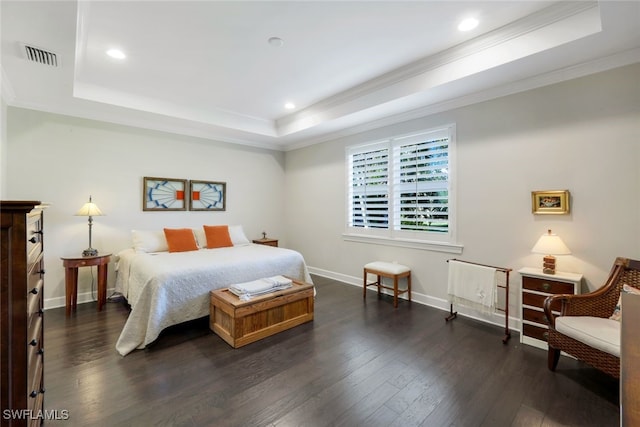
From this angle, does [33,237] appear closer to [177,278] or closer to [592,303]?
[177,278]

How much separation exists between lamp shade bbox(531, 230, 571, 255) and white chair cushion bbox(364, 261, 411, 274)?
5.09 ft

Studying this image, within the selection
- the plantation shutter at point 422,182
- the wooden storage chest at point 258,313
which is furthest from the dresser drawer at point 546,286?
the wooden storage chest at point 258,313

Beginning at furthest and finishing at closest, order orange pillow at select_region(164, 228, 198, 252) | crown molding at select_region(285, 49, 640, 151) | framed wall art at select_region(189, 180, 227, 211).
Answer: framed wall art at select_region(189, 180, 227, 211), orange pillow at select_region(164, 228, 198, 252), crown molding at select_region(285, 49, 640, 151)

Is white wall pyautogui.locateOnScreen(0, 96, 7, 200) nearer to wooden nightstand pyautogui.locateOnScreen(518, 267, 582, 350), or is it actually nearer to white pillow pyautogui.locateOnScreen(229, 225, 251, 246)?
white pillow pyautogui.locateOnScreen(229, 225, 251, 246)

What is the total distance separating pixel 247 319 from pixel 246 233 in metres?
2.93

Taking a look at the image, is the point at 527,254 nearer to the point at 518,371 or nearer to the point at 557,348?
the point at 557,348

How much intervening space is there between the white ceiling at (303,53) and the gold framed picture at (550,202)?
1.10m

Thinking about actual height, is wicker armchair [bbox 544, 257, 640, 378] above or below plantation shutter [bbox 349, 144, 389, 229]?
below

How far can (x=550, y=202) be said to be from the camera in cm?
278

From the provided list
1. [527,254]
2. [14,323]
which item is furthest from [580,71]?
[14,323]

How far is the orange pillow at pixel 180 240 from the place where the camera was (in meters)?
3.97

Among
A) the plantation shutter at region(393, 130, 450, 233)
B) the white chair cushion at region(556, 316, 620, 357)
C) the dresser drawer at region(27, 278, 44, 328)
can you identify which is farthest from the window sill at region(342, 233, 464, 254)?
the dresser drawer at region(27, 278, 44, 328)

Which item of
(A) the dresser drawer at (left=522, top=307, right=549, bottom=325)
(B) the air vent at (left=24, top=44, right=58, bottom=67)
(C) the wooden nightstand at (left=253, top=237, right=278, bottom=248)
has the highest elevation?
(B) the air vent at (left=24, top=44, right=58, bottom=67)

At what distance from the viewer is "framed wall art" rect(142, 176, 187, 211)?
4.30 meters
